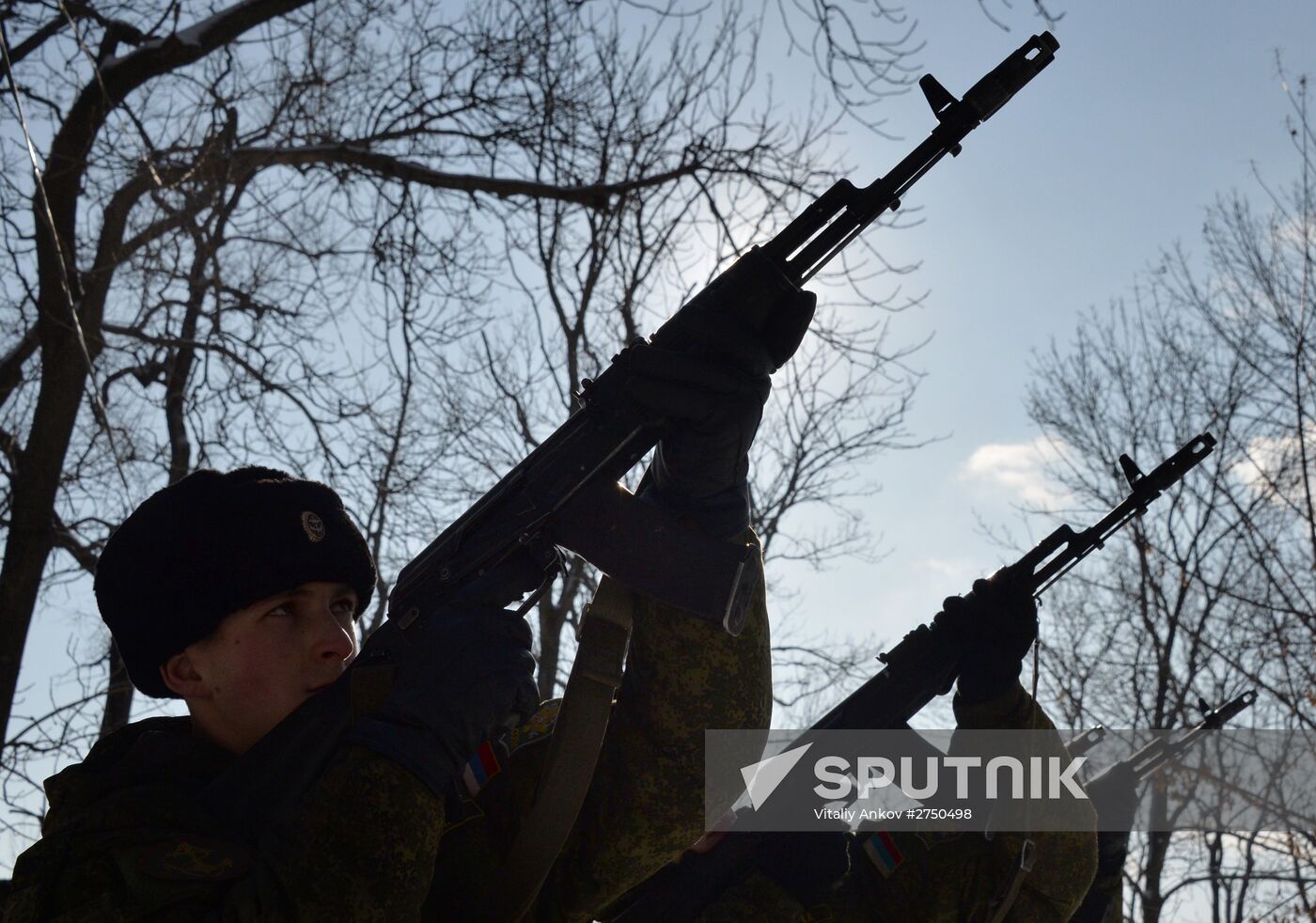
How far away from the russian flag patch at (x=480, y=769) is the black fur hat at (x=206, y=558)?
0.37 meters

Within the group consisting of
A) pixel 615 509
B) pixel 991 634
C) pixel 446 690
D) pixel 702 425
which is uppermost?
pixel 991 634

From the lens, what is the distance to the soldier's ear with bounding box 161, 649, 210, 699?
2.06 metres

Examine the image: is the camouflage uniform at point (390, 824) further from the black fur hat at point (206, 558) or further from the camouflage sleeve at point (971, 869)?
the camouflage sleeve at point (971, 869)

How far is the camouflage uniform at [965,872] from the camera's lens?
378cm

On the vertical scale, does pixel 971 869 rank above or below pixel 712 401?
below

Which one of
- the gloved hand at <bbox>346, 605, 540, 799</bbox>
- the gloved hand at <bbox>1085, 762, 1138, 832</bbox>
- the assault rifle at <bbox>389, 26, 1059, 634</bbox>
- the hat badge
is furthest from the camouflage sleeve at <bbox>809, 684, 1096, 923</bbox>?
the hat badge

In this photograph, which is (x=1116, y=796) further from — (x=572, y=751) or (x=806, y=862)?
(x=572, y=751)

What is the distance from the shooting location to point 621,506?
7.27 feet

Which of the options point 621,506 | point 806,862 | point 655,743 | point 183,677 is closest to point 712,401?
point 621,506

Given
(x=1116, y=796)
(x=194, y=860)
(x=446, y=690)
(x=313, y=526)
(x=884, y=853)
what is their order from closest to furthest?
(x=194, y=860), (x=446, y=690), (x=313, y=526), (x=884, y=853), (x=1116, y=796)

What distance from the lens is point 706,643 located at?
84.6 inches

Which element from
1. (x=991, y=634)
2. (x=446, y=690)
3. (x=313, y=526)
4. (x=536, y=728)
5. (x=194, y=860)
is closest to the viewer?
(x=194, y=860)

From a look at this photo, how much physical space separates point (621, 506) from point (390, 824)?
2.37ft

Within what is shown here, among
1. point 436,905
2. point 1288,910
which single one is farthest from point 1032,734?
point 1288,910
